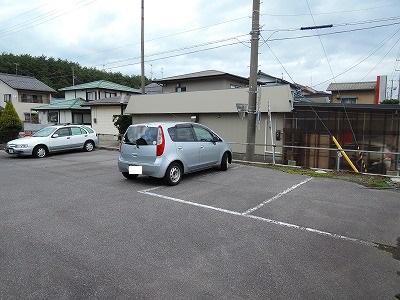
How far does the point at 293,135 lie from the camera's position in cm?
1331

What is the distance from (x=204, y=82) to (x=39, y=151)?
12.2 m

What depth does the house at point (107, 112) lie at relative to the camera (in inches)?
952

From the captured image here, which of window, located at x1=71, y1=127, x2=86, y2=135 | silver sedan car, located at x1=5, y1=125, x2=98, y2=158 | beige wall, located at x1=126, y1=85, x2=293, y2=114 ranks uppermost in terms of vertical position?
beige wall, located at x1=126, y1=85, x2=293, y2=114

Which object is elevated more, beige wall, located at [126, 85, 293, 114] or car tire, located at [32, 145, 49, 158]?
beige wall, located at [126, 85, 293, 114]

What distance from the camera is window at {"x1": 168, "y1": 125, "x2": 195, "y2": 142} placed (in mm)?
7777

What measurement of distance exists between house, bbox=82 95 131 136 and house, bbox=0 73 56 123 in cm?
1610

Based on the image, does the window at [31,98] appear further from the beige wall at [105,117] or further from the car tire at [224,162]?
the car tire at [224,162]

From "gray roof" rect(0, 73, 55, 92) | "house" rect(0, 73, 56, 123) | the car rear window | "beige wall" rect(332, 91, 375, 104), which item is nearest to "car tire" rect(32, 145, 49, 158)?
the car rear window

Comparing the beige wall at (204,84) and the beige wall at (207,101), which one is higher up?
the beige wall at (204,84)

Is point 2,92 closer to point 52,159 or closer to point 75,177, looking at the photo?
point 52,159

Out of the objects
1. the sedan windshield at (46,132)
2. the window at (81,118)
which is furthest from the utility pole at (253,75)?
the window at (81,118)

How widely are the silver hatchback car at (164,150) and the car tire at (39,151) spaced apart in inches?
281

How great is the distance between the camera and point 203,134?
8.87m

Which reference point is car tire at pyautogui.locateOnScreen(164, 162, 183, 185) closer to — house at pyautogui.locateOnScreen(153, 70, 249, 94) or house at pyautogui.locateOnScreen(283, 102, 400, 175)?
house at pyautogui.locateOnScreen(283, 102, 400, 175)
